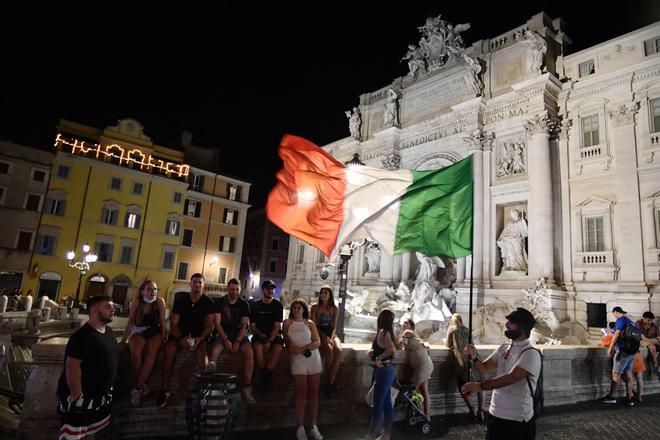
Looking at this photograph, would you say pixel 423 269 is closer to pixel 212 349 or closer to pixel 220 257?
pixel 212 349

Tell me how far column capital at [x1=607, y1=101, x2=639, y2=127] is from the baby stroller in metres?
16.2

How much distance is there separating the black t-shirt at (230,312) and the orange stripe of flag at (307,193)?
9.70 feet

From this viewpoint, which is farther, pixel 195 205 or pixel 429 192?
pixel 195 205

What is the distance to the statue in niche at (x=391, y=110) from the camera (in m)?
26.2

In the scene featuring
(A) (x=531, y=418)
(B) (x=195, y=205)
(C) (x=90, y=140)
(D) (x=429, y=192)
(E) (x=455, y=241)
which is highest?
(C) (x=90, y=140)

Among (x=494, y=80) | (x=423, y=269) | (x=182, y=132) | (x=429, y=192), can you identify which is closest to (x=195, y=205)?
(x=182, y=132)

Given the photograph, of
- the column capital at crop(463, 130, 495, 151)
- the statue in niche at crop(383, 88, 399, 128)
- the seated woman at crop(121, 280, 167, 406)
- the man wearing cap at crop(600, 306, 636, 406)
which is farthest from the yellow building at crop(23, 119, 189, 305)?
the man wearing cap at crop(600, 306, 636, 406)

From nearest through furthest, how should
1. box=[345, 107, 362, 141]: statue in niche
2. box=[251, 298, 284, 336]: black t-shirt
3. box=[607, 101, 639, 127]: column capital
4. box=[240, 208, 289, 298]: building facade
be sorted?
box=[251, 298, 284, 336]: black t-shirt < box=[607, 101, 639, 127]: column capital < box=[345, 107, 362, 141]: statue in niche < box=[240, 208, 289, 298]: building facade

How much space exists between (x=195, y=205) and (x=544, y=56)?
100 ft

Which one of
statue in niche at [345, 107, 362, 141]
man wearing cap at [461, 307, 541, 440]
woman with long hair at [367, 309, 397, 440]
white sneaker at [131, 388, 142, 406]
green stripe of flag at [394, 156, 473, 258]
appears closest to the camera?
man wearing cap at [461, 307, 541, 440]

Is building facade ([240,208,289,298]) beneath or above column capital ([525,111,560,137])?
beneath

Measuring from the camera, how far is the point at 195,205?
39.1m

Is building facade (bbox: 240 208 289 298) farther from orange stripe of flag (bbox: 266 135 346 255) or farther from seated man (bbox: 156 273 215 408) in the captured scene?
seated man (bbox: 156 273 215 408)

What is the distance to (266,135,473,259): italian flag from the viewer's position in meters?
7.97
